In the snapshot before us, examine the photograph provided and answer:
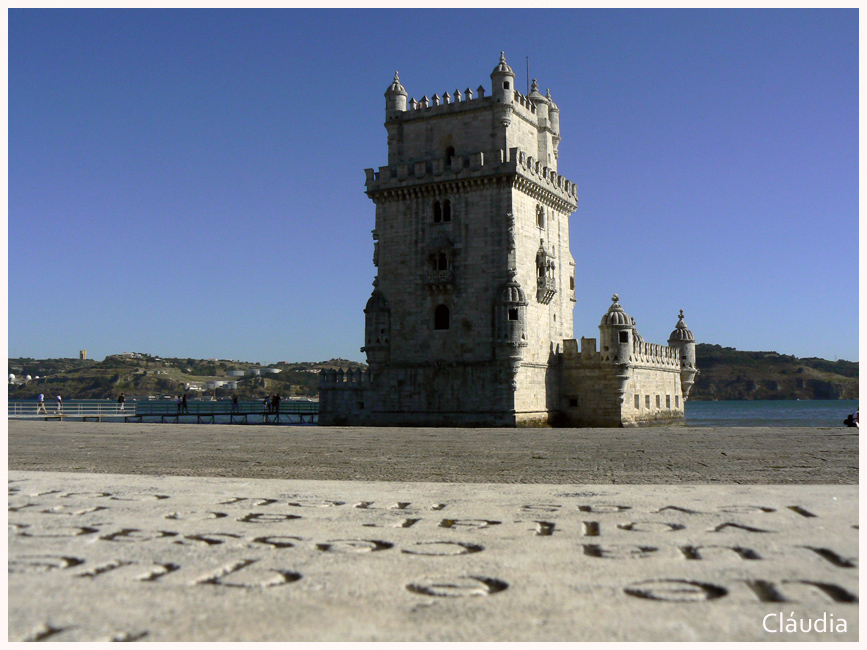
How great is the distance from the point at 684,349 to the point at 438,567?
45064mm

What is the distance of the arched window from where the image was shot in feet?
123

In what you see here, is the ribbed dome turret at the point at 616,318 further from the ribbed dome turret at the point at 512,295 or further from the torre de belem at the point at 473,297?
the ribbed dome turret at the point at 512,295

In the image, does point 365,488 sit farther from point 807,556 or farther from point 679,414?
point 679,414

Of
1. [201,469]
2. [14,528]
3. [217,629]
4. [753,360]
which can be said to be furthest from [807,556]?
[753,360]

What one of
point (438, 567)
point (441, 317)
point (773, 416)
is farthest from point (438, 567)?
point (773, 416)

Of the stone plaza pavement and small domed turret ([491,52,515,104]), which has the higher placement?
small domed turret ([491,52,515,104])

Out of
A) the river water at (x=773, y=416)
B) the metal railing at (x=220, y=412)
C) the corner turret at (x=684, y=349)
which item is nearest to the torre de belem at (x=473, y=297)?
the corner turret at (x=684, y=349)

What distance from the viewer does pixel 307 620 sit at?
3812 millimetres

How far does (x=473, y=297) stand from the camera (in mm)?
36562

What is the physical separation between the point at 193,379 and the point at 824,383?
130 m

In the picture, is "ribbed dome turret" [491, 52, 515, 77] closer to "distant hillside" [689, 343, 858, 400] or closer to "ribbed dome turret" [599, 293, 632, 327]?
"ribbed dome turret" [599, 293, 632, 327]

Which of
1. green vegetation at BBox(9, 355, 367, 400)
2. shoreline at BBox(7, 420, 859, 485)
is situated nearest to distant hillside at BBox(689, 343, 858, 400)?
green vegetation at BBox(9, 355, 367, 400)

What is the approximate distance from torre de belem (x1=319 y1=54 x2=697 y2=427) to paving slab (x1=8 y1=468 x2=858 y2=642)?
2812 centimetres

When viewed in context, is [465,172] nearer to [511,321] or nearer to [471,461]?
[511,321]
